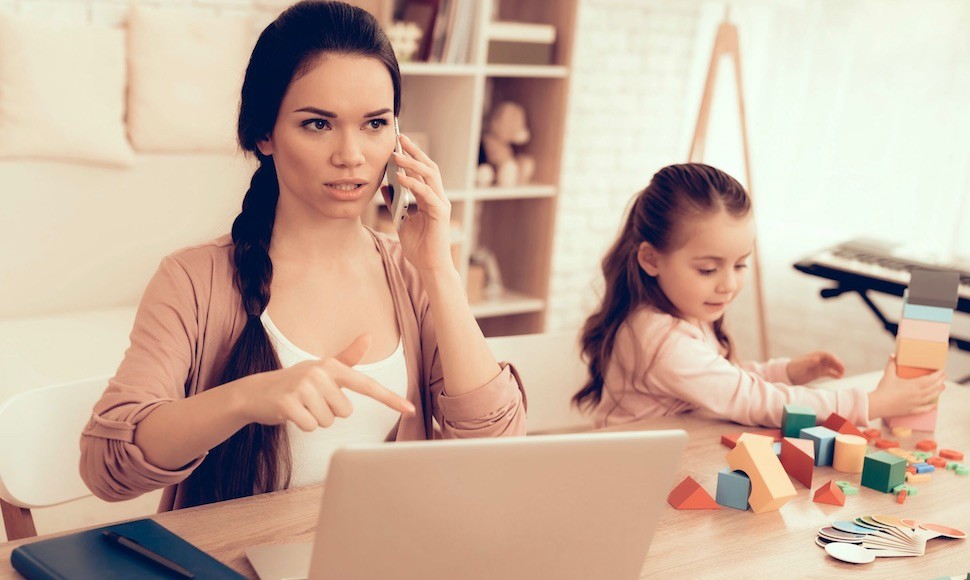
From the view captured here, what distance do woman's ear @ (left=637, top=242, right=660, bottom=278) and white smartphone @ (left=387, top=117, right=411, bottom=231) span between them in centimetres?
58

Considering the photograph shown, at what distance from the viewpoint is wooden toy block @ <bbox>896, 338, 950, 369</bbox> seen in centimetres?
172

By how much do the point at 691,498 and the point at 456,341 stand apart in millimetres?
373

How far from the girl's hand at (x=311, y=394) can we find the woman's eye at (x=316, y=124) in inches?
15.9

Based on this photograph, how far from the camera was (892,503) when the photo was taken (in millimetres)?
1414

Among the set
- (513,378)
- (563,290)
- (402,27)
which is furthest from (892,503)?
(563,290)

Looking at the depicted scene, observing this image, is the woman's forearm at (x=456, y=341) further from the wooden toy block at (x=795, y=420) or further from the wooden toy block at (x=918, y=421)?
the wooden toy block at (x=918, y=421)

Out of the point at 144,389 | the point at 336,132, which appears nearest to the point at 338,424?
the point at 144,389

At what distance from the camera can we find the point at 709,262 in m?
1.77

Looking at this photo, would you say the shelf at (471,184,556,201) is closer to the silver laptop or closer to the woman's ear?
the woman's ear

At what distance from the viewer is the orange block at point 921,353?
67.9 inches

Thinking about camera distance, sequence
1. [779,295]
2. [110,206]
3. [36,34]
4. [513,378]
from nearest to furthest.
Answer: [513,378]
[36,34]
[110,206]
[779,295]

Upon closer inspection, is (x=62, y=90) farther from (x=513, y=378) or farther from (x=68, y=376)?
(x=513, y=378)

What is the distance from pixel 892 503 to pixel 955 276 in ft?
1.45

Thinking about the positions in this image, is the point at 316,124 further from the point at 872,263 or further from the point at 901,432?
the point at 872,263
